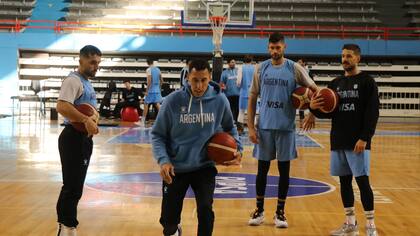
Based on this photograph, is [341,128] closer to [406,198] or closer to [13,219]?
[406,198]

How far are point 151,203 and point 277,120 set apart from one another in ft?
5.50

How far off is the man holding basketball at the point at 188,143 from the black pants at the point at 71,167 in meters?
0.78

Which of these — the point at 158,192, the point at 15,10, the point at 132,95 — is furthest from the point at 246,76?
the point at 15,10

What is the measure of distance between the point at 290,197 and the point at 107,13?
2225 cm

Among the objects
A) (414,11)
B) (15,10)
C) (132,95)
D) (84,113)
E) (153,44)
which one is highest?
(414,11)

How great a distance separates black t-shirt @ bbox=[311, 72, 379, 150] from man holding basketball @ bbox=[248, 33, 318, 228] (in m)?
0.36

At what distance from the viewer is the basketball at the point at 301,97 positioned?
5212 mm

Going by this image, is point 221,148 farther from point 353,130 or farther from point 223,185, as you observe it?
point 223,185

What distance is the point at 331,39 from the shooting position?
24750 millimetres

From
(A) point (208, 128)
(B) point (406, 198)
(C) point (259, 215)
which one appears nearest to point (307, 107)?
(C) point (259, 215)

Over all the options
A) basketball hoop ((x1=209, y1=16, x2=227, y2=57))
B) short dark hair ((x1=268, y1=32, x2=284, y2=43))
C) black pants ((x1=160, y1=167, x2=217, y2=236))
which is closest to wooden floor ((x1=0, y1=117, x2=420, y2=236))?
black pants ((x1=160, y1=167, x2=217, y2=236))

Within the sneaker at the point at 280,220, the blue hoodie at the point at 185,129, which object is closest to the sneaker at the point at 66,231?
the blue hoodie at the point at 185,129

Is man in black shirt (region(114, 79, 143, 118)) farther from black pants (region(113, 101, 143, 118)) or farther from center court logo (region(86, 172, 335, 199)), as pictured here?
center court logo (region(86, 172, 335, 199))

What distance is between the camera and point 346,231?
4.97 meters
